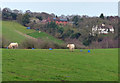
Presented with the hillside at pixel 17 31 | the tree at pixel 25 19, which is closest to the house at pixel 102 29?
the hillside at pixel 17 31

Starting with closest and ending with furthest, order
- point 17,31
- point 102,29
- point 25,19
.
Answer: point 102,29 < point 17,31 < point 25,19

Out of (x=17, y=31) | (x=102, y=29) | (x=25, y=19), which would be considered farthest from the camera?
(x=25, y=19)

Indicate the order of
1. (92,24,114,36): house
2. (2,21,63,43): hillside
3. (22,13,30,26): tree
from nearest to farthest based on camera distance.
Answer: (2,21,63,43): hillside → (92,24,114,36): house → (22,13,30,26): tree

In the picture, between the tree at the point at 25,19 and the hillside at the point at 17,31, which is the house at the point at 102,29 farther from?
the tree at the point at 25,19

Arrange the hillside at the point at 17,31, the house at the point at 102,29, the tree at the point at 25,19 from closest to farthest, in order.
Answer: the hillside at the point at 17,31, the house at the point at 102,29, the tree at the point at 25,19

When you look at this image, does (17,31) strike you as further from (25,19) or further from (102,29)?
(102,29)

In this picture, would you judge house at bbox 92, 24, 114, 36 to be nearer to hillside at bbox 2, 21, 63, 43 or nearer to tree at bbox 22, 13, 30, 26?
hillside at bbox 2, 21, 63, 43

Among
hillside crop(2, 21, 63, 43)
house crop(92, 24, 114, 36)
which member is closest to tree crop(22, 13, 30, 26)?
hillside crop(2, 21, 63, 43)

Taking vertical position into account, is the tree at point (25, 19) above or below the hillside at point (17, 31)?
above

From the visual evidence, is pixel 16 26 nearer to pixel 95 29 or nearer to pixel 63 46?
pixel 95 29

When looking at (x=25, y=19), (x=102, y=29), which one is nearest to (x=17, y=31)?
(x=25, y=19)

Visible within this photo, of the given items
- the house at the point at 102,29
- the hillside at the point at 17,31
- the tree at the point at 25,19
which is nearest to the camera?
the hillside at the point at 17,31

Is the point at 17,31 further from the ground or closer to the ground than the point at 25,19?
closer to the ground

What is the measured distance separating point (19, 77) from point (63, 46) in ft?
128
